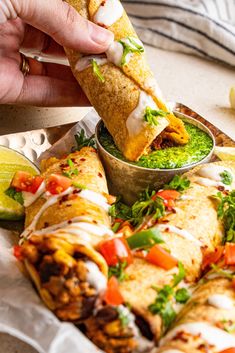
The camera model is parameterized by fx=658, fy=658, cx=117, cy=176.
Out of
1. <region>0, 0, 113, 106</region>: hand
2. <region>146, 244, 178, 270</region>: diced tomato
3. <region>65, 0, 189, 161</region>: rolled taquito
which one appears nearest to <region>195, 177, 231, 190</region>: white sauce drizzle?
<region>65, 0, 189, 161</region>: rolled taquito

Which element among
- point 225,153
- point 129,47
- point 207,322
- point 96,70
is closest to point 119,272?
point 207,322

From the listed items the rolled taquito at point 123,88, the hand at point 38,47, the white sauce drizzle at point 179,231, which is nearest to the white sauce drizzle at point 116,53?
the rolled taquito at point 123,88

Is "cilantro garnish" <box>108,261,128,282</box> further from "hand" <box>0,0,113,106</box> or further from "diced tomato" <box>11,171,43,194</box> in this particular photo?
"hand" <box>0,0,113,106</box>

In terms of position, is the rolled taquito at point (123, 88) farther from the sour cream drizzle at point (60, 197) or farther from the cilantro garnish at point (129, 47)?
the sour cream drizzle at point (60, 197)

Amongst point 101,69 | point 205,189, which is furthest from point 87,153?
point 205,189

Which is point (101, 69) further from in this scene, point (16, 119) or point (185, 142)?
point (16, 119)

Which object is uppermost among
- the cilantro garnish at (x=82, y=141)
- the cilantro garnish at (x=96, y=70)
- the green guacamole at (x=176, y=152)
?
the cilantro garnish at (x=96, y=70)

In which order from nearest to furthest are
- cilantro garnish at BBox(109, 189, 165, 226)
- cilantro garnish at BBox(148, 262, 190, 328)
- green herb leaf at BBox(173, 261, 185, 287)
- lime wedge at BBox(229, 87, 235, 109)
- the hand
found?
cilantro garnish at BBox(148, 262, 190, 328) < green herb leaf at BBox(173, 261, 185, 287) < cilantro garnish at BBox(109, 189, 165, 226) < the hand < lime wedge at BBox(229, 87, 235, 109)
